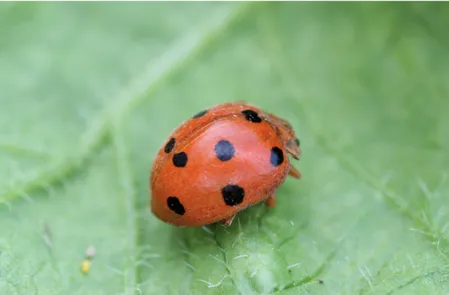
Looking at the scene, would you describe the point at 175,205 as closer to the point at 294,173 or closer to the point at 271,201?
the point at 271,201

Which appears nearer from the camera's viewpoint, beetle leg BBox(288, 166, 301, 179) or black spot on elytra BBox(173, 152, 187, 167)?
black spot on elytra BBox(173, 152, 187, 167)

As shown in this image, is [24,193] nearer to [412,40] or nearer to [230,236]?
[230,236]

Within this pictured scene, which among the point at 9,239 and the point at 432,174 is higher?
the point at 432,174

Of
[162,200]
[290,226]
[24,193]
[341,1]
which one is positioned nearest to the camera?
[162,200]

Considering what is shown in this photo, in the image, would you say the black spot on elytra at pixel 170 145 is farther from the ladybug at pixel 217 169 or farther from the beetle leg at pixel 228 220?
the beetle leg at pixel 228 220

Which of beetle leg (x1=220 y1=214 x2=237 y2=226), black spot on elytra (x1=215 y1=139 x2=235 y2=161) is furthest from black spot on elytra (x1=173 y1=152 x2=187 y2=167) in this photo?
beetle leg (x1=220 y1=214 x2=237 y2=226)

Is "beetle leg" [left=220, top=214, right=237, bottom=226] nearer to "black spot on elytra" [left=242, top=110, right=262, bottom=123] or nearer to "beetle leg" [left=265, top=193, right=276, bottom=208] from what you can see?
"beetle leg" [left=265, top=193, right=276, bottom=208]

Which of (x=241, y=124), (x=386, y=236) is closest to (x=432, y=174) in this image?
(x=386, y=236)

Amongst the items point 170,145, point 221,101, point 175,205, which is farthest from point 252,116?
point 221,101
